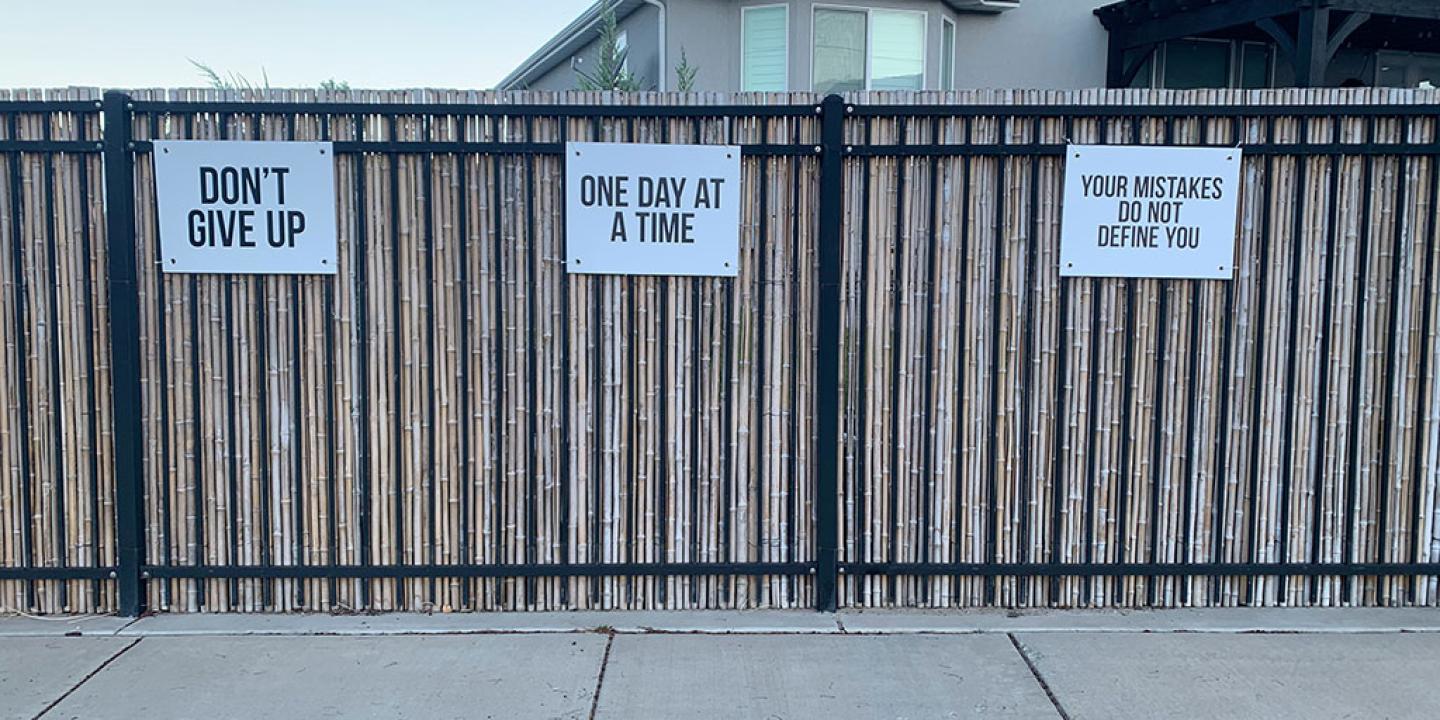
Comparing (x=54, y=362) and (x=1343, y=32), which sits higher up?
(x=1343, y=32)

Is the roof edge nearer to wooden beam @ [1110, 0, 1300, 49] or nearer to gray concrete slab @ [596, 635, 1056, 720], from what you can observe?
wooden beam @ [1110, 0, 1300, 49]

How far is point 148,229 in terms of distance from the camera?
4203mm

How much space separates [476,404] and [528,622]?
38.0 inches

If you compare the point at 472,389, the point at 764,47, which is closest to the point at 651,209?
the point at 472,389

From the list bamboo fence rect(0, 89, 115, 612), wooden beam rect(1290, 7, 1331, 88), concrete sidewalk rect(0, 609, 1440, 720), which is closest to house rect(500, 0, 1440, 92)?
wooden beam rect(1290, 7, 1331, 88)

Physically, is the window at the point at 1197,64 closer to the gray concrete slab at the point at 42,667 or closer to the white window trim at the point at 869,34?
the white window trim at the point at 869,34

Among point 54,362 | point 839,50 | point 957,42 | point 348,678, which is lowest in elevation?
point 348,678

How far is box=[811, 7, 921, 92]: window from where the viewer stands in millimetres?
10625

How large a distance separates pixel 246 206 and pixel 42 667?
1.96m

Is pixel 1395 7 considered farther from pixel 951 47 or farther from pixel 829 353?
pixel 829 353

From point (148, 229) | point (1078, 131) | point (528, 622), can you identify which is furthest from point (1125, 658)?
point (148, 229)

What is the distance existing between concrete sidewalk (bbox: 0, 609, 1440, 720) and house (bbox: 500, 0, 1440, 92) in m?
6.93

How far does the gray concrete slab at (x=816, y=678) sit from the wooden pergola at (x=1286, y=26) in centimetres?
799

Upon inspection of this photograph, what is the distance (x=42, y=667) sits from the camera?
3865mm
